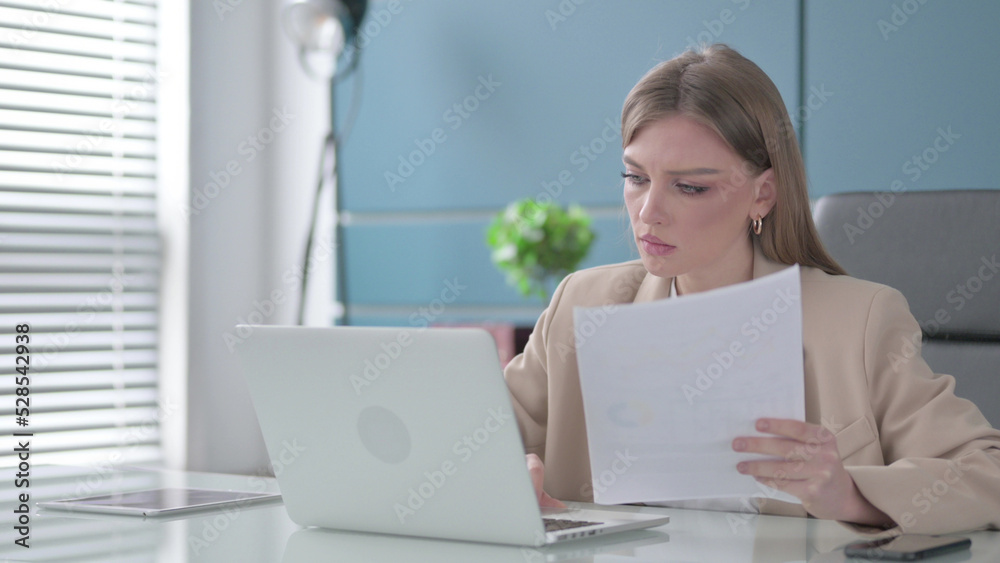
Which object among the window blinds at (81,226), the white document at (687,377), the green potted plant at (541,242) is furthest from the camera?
the window blinds at (81,226)

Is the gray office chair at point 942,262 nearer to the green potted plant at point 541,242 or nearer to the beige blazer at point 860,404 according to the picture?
the beige blazer at point 860,404

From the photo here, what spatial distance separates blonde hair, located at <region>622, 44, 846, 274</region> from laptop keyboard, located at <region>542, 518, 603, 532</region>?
1.90ft

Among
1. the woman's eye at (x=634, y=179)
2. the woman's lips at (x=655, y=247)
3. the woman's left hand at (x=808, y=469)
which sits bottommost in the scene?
the woman's left hand at (x=808, y=469)

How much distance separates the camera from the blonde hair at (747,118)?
1.38 meters

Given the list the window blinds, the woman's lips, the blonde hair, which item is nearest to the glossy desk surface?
the woman's lips

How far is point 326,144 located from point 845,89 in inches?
64.4

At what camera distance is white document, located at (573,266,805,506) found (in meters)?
0.88

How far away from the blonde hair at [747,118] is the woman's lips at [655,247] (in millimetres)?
151

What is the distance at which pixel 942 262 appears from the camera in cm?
148

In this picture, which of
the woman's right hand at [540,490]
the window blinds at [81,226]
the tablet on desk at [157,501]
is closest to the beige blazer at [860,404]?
the woman's right hand at [540,490]

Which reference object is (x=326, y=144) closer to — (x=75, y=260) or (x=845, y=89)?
(x=75, y=260)

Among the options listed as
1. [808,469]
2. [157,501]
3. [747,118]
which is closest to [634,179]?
[747,118]

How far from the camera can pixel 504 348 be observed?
2729mm

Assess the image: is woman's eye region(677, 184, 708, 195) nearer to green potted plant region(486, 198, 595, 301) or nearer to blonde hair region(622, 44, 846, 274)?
blonde hair region(622, 44, 846, 274)
